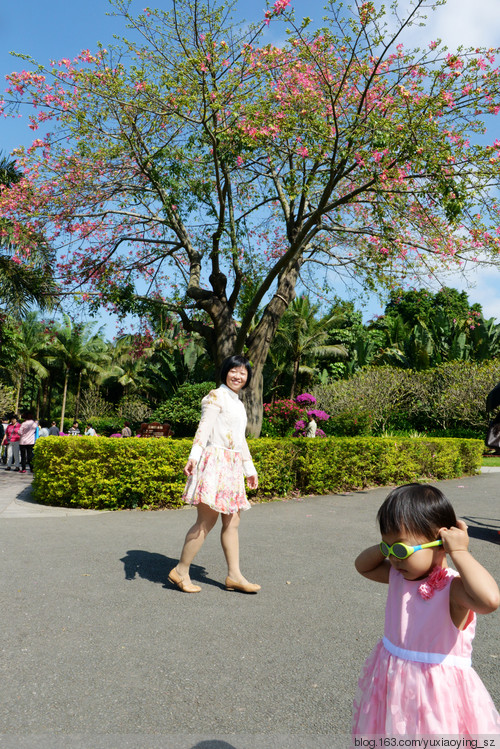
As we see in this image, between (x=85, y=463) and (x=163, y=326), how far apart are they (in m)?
6.67

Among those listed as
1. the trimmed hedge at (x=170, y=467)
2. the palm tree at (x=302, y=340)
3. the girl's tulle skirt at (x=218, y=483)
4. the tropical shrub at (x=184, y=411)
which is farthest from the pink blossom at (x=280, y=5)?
the palm tree at (x=302, y=340)

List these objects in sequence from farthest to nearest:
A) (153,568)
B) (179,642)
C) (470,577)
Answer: (153,568) → (179,642) → (470,577)

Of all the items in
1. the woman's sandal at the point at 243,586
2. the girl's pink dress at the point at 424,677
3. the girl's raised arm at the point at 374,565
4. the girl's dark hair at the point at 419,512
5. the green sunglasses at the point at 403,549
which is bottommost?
the woman's sandal at the point at 243,586

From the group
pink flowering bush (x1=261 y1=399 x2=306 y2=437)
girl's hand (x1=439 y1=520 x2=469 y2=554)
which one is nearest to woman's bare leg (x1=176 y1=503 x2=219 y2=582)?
girl's hand (x1=439 y1=520 x2=469 y2=554)

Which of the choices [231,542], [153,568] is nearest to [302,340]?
[153,568]

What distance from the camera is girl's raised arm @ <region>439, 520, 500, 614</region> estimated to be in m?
1.64

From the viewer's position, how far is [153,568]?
204 inches

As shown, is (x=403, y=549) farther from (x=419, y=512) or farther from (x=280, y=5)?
(x=280, y=5)

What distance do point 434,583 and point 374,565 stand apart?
0.26 m

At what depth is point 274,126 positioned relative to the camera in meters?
10.2

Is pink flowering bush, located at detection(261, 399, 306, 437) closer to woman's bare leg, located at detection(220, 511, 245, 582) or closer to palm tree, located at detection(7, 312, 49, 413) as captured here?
woman's bare leg, located at detection(220, 511, 245, 582)

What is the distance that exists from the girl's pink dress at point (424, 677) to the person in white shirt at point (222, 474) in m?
2.61

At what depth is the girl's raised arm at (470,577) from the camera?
164cm

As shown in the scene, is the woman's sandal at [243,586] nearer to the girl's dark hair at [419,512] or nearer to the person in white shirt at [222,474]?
the person in white shirt at [222,474]
